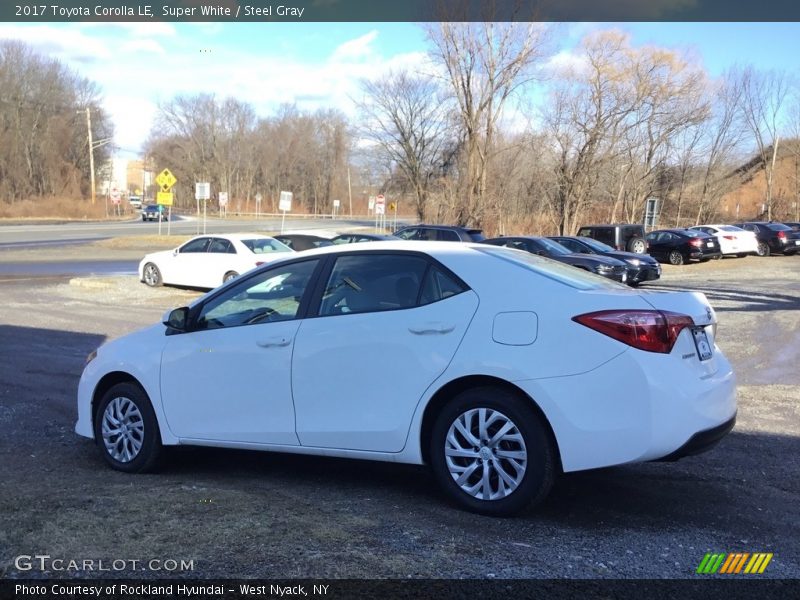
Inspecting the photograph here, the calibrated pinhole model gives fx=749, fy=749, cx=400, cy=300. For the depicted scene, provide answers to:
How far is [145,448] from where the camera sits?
5410 mm

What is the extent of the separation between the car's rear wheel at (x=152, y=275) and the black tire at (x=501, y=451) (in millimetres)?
17248

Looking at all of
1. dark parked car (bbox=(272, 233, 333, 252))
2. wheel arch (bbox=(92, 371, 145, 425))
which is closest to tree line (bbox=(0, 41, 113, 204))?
dark parked car (bbox=(272, 233, 333, 252))

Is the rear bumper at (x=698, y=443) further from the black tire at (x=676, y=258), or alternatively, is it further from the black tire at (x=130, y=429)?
the black tire at (x=676, y=258)

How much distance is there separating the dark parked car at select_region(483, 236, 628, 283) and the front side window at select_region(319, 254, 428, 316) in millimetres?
15538

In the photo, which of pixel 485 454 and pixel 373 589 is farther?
pixel 485 454

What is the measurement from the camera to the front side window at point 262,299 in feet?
16.6

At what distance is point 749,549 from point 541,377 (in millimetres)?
1377

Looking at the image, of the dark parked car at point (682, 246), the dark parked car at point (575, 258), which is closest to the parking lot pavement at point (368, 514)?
the dark parked car at point (575, 258)

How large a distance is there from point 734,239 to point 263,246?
25873 mm

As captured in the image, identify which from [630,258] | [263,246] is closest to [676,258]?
[630,258]

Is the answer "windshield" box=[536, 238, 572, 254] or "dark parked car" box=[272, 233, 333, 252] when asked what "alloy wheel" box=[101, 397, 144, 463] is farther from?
"dark parked car" box=[272, 233, 333, 252]

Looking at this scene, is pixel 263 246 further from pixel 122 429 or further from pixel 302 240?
pixel 122 429

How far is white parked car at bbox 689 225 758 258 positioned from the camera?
35.8 m

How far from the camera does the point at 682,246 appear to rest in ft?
108
